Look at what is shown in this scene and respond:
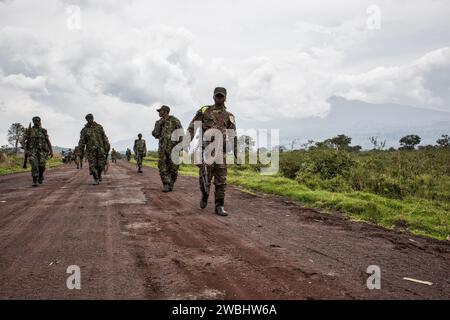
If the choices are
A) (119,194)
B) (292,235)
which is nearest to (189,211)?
(292,235)

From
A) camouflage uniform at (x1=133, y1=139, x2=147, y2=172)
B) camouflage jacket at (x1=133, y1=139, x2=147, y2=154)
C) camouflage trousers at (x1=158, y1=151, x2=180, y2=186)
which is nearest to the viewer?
camouflage trousers at (x1=158, y1=151, x2=180, y2=186)

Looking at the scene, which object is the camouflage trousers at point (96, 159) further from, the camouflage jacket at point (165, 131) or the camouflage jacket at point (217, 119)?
the camouflage jacket at point (217, 119)

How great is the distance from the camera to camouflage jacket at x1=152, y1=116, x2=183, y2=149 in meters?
11.9

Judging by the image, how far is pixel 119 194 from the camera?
10312 mm

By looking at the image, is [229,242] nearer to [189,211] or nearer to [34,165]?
[189,211]

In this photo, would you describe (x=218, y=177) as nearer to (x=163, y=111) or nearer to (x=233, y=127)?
(x=233, y=127)

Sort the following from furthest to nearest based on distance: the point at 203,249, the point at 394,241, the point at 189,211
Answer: the point at 189,211, the point at 394,241, the point at 203,249

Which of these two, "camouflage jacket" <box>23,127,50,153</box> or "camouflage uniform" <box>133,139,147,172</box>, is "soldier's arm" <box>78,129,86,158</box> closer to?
"camouflage jacket" <box>23,127,50,153</box>

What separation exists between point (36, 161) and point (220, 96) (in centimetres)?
878

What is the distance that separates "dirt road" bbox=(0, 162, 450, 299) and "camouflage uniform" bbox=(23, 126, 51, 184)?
6171 millimetres

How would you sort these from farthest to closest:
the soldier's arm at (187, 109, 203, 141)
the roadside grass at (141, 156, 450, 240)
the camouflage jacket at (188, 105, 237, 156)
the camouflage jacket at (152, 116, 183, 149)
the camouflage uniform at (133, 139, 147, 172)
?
1. the camouflage uniform at (133, 139, 147, 172)
2. the camouflage jacket at (152, 116, 183, 149)
3. the soldier's arm at (187, 109, 203, 141)
4. the camouflage jacket at (188, 105, 237, 156)
5. the roadside grass at (141, 156, 450, 240)

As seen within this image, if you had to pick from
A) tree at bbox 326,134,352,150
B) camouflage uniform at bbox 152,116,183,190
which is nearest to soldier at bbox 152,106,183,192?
camouflage uniform at bbox 152,116,183,190

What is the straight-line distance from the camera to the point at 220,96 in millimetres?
7887
